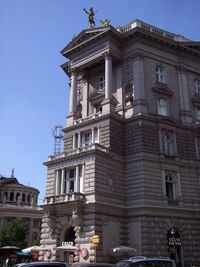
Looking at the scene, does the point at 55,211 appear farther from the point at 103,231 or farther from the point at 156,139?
the point at 156,139

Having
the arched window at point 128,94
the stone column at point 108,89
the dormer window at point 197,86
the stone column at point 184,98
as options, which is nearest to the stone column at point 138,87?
the arched window at point 128,94

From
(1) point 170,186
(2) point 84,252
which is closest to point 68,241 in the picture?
(2) point 84,252

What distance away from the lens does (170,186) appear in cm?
4400

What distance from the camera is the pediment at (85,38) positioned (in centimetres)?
4847

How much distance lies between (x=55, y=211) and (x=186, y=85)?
82.1 feet

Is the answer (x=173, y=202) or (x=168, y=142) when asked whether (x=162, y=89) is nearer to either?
(x=168, y=142)

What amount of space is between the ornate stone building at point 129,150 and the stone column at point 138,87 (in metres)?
0.13

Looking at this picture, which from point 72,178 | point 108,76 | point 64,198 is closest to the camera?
point 64,198

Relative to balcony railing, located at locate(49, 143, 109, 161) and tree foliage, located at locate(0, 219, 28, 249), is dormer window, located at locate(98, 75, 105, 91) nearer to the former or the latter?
balcony railing, located at locate(49, 143, 109, 161)

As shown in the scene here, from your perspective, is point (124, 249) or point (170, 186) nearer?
point (124, 249)

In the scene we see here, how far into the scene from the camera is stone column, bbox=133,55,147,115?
45.0m

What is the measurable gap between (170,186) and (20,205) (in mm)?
71667

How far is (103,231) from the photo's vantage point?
3853cm

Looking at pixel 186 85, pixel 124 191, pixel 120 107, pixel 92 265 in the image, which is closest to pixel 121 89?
pixel 120 107
